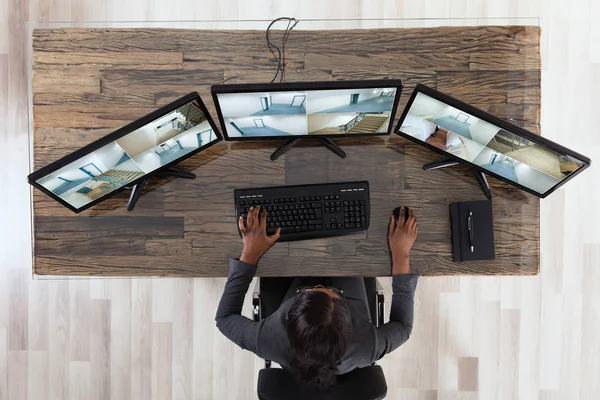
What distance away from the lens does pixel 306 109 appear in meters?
1.64

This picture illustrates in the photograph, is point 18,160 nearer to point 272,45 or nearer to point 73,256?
point 73,256

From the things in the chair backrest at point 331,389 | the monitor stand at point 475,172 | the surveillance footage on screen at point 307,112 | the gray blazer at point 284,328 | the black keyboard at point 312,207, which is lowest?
the chair backrest at point 331,389

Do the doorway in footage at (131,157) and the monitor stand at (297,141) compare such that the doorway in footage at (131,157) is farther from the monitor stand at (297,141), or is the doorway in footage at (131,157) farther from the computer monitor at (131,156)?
the monitor stand at (297,141)

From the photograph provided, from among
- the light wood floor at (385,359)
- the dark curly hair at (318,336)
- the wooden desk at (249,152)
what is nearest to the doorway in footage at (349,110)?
the wooden desk at (249,152)

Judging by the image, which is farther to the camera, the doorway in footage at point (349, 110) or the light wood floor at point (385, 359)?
the light wood floor at point (385, 359)

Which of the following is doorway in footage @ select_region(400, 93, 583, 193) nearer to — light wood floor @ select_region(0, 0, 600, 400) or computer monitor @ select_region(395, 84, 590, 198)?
computer monitor @ select_region(395, 84, 590, 198)

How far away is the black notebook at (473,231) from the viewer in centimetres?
185

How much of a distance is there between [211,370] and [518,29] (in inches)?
88.2

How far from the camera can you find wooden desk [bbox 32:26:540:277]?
187 cm

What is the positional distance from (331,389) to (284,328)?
271 mm

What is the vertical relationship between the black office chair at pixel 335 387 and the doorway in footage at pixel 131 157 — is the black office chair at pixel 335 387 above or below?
below

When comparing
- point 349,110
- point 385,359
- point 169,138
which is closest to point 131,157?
point 169,138

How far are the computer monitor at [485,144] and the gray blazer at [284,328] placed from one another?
49cm

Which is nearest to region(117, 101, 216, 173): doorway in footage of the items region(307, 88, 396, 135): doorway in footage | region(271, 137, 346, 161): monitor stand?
region(271, 137, 346, 161): monitor stand
